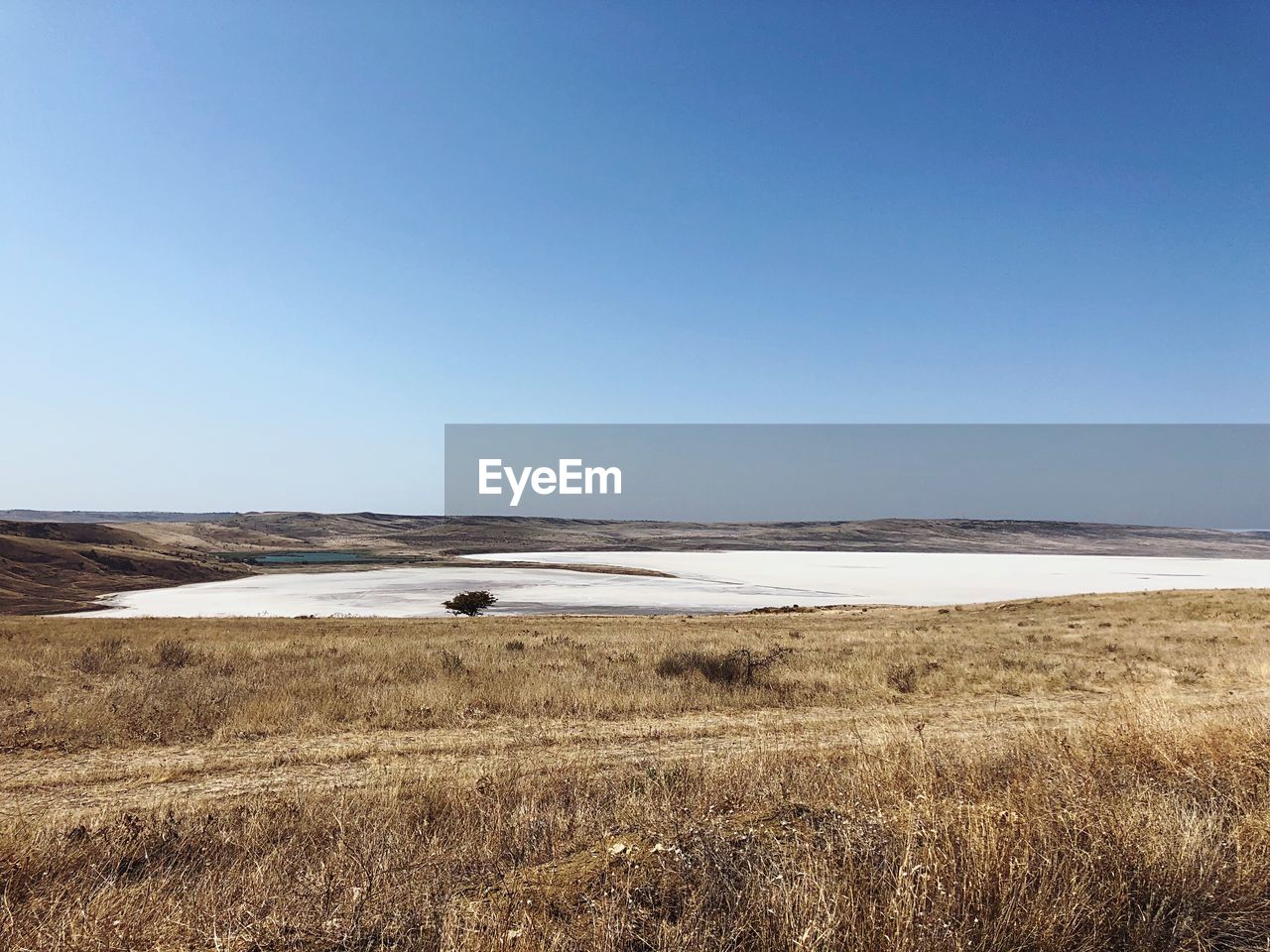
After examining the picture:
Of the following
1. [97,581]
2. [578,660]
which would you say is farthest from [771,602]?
[97,581]

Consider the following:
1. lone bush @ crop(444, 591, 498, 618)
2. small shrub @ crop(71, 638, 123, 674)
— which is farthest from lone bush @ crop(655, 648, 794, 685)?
lone bush @ crop(444, 591, 498, 618)

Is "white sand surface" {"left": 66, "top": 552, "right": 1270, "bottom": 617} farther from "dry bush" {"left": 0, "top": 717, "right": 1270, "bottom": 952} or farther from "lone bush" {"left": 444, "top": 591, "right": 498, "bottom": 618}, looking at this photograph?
"dry bush" {"left": 0, "top": 717, "right": 1270, "bottom": 952}

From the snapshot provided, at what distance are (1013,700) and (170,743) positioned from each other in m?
16.4

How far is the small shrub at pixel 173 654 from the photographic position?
19219 millimetres

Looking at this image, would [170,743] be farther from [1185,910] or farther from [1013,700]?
[1013,700]

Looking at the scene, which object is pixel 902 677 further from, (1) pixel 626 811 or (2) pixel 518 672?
(1) pixel 626 811

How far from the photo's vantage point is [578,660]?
2048 centimetres

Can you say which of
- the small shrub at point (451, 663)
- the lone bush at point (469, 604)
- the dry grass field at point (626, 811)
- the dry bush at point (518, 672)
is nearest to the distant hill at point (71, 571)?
the lone bush at point (469, 604)

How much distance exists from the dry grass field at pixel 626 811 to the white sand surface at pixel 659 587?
42.0 metres

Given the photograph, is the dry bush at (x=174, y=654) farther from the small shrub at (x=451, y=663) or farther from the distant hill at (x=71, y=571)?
the distant hill at (x=71, y=571)

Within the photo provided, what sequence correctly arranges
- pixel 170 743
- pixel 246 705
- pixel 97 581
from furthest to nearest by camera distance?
pixel 97 581 < pixel 246 705 < pixel 170 743

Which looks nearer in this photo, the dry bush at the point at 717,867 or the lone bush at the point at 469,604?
the dry bush at the point at 717,867

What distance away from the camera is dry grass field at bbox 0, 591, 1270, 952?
3992mm

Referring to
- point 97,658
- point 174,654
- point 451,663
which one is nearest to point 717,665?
point 451,663
